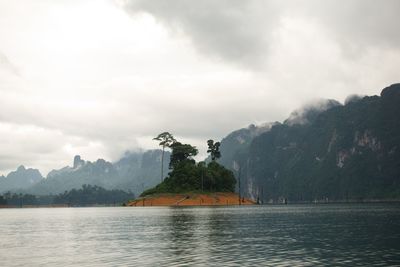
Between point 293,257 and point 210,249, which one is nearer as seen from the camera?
point 293,257

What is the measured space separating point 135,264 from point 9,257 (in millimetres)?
14415

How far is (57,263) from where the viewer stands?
41938 mm

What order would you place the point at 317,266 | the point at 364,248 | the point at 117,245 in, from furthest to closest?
1. the point at 117,245
2. the point at 364,248
3. the point at 317,266

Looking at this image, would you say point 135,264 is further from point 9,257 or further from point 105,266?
point 9,257

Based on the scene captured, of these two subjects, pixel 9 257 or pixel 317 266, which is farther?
pixel 9 257

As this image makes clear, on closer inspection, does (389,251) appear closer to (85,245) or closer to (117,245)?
(117,245)

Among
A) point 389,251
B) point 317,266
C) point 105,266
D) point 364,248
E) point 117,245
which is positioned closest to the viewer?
point 317,266

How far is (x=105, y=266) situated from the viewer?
130ft

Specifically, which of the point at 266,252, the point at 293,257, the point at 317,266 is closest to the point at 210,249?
the point at 266,252

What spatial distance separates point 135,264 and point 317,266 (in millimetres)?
14780

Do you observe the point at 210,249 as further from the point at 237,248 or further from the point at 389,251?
the point at 389,251

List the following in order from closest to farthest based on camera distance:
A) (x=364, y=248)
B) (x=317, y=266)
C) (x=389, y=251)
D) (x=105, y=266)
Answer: (x=317, y=266) < (x=105, y=266) < (x=389, y=251) < (x=364, y=248)

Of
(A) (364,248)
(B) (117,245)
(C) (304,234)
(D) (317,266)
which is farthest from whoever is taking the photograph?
(C) (304,234)

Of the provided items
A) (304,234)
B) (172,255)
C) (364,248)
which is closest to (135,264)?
(172,255)
